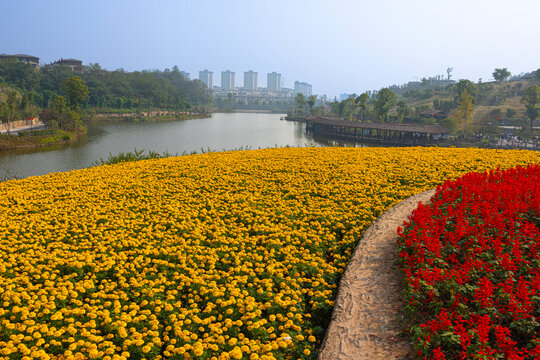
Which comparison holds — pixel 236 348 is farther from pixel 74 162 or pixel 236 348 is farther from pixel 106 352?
pixel 74 162

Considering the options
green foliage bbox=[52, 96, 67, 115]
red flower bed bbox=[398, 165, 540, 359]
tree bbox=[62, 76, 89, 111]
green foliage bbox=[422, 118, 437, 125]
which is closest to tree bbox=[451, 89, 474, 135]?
green foliage bbox=[422, 118, 437, 125]

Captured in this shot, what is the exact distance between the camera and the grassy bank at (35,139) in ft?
96.6

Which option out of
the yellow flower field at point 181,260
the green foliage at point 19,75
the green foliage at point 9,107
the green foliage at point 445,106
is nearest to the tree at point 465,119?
the green foliage at point 445,106

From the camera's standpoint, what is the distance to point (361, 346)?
3982 millimetres

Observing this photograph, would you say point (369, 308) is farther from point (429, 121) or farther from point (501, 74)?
point (501, 74)

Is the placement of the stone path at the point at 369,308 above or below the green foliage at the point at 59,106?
below

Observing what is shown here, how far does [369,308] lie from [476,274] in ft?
4.84

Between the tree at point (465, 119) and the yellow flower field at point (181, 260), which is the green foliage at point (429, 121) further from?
the yellow flower field at point (181, 260)

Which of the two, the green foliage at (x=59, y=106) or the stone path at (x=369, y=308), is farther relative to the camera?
the green foliage at (x=59, y=106)

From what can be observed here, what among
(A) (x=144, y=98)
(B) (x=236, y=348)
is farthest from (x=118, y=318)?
(A) (x=144, y=98)

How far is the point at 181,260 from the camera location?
17.8 ft

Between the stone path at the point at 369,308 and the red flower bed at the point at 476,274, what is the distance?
250 millimetres

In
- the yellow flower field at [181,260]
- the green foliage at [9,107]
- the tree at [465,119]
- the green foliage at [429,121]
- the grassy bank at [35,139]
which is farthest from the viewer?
the green foliage at [429,121]

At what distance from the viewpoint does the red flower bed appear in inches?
138
